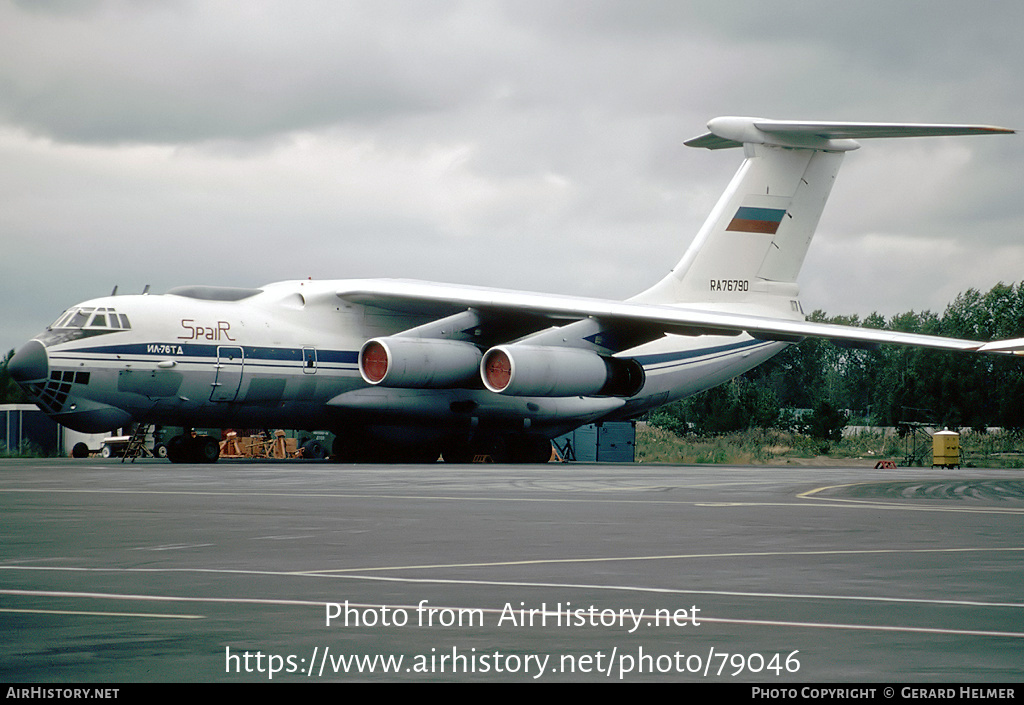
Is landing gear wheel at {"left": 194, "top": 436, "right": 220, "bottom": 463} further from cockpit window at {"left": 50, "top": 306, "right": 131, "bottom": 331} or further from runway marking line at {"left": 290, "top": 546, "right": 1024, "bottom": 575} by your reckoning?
runway marking line at {"left": 290, "top": 546, "right": 1024, "bottom": 575}

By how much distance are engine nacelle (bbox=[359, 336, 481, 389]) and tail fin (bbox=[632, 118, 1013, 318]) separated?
671cm

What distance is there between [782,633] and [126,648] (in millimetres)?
2813

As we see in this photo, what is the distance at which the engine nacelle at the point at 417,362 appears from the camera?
29.3 metres

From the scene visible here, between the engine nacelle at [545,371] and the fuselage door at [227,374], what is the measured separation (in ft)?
18.1

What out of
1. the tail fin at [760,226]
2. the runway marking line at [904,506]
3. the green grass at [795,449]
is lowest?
the green grass at [795,449]

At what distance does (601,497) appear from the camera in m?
16.5

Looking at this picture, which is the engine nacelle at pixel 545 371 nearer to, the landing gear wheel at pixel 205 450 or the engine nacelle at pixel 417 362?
the engine nacelle at pixel 417 362

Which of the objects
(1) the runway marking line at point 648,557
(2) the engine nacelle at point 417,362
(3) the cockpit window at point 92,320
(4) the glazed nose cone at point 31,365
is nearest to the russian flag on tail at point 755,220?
(2) the engine nacelle at point 417,362

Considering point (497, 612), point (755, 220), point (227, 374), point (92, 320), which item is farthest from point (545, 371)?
point (497, 612)

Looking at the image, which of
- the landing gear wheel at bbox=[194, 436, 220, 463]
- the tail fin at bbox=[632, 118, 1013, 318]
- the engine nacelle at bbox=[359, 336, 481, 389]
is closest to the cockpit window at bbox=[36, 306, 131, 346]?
the landing gear wheel at bbox=[194, 436, 220, 463]

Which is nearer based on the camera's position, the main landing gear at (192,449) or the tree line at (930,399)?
the main landing gear at (192,449)

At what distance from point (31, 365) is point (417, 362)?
27.1 feet

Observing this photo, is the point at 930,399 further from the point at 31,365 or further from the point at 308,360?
the point at 31,365

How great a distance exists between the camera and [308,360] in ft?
99.4
